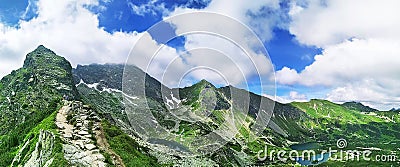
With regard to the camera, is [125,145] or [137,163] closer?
[137,163]

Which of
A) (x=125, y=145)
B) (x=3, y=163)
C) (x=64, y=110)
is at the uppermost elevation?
(x=64, y=110)

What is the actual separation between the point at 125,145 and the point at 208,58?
32.5 metres

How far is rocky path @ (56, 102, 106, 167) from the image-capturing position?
140ft

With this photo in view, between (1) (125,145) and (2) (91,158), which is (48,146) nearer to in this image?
(2) (91,158)

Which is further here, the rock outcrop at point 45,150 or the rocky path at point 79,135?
the rock outcrop at point 45,150

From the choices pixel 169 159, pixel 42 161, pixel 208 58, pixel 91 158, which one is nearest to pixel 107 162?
pixel 91 158

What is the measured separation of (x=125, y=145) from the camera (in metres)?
59.3

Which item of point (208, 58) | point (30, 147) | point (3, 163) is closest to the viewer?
point (208, 58)

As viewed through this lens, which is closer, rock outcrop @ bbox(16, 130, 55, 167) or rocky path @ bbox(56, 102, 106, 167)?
rocky path @ bbox(56, 102, 106, 167)

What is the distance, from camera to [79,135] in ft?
171

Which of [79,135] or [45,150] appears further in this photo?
[79,135]

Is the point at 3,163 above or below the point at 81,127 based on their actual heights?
below

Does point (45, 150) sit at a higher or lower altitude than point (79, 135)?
lower

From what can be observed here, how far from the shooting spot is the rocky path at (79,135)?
42.6m
